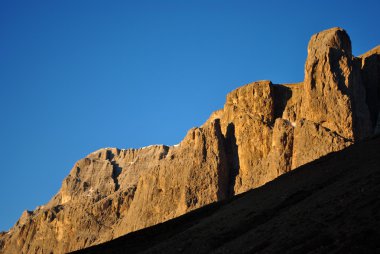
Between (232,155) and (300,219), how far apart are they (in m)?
93.4

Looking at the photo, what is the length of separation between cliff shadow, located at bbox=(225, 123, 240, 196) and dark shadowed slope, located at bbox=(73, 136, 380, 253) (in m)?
56.4

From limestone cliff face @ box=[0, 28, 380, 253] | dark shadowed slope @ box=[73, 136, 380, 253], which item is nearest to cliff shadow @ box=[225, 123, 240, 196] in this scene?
limestone cliff face @ box=[0, 28, 380, 253]

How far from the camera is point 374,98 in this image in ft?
417

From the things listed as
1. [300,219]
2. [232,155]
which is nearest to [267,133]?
[232,155]

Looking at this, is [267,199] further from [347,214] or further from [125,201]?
[125,201]

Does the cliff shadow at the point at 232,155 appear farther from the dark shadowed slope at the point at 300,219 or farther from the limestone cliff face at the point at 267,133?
the dark shadowed slope at the point at 300,219

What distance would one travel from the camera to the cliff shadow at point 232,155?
437 feet

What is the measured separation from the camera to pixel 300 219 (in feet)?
143

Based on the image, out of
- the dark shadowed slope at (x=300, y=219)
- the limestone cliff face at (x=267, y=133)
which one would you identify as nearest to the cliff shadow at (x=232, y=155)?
the limestone cliff face at (x=267, y=133)

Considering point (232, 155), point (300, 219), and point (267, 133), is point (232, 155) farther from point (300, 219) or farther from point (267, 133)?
point (300, 219)

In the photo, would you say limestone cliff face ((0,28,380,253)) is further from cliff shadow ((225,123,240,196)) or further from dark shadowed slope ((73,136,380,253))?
dark shadowed slope ((73,136,380,253))

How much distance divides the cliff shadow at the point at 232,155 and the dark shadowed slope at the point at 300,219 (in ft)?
185

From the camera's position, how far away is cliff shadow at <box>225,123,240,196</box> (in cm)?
13325

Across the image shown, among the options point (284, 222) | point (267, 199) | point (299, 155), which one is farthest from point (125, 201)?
point (284, 222)
